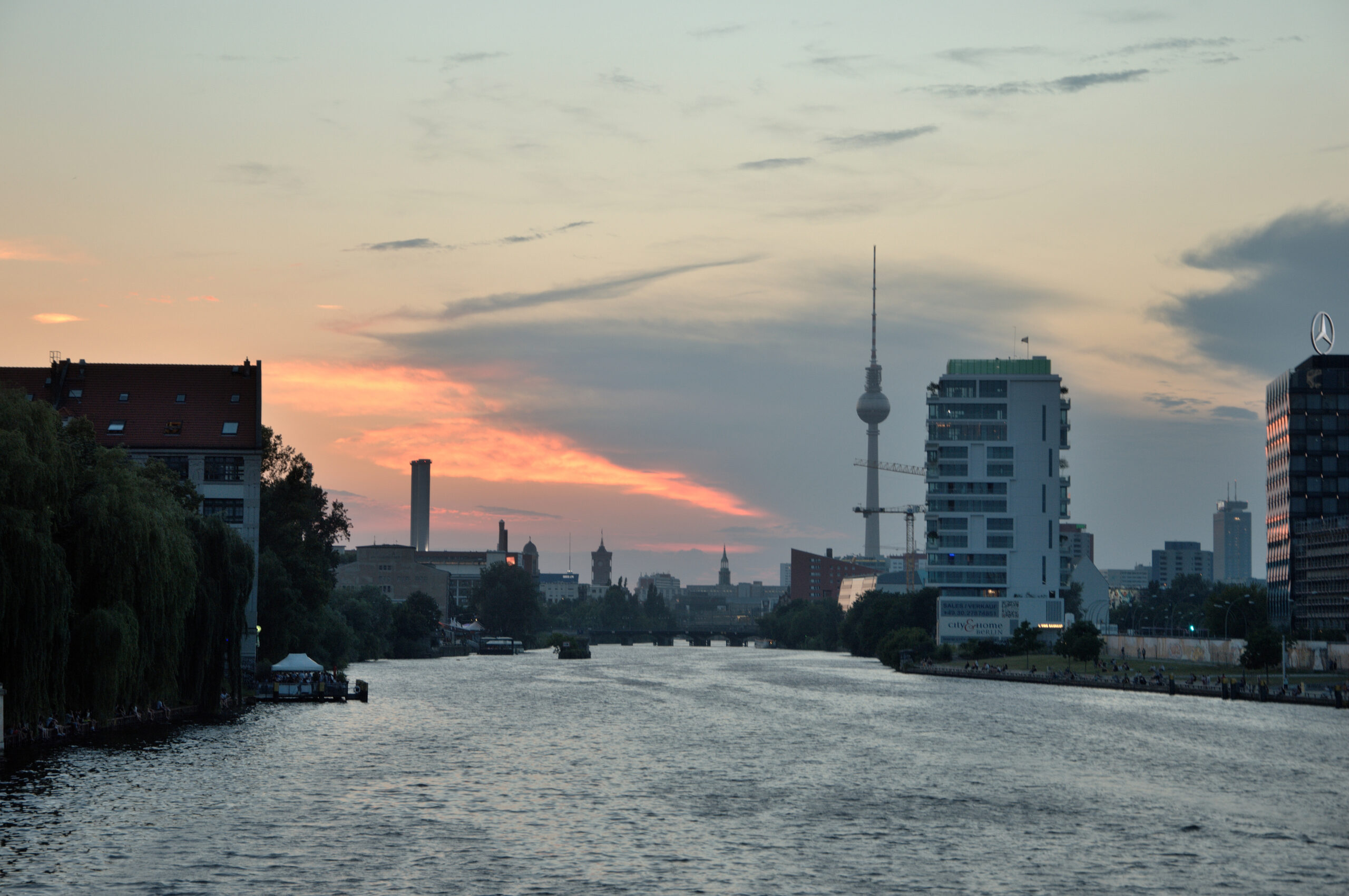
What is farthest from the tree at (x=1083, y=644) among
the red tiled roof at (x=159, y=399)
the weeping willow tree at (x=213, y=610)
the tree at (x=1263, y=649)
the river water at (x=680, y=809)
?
the weeping willow tree at (x=213, y=610)

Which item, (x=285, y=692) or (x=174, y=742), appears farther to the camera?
(x=285, y=692)

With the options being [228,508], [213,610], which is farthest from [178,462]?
[213,610]

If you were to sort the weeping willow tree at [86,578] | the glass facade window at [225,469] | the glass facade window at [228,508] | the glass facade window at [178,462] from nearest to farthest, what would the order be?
the weeping willow tree at [86,578], the glass facade window at [228,508], the glass facade window at [178,462], the glass facade window at [225,469]

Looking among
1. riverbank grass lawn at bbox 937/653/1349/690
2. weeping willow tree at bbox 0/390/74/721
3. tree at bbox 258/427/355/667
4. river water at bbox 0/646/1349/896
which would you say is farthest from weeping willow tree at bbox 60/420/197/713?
riverbank grass lawn at bbox 937/653/1349/690

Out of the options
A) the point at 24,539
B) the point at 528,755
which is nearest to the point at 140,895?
the point at 24,539

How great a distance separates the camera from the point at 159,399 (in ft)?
411

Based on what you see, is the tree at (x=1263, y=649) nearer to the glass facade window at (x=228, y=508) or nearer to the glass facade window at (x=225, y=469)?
the glass facade window at (x=228, y=508)

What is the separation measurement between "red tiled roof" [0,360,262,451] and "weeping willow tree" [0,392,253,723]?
35631mm

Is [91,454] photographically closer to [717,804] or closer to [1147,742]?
[717,804]

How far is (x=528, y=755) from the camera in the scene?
276 ft

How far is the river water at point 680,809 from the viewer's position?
1864 inches

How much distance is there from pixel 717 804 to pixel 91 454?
4201 centimetres

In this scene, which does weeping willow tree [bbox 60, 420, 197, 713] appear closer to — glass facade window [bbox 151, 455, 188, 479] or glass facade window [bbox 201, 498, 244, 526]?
glass facade window [bbox 201, 498, 244, 526]

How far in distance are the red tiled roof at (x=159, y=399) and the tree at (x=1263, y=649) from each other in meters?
109
